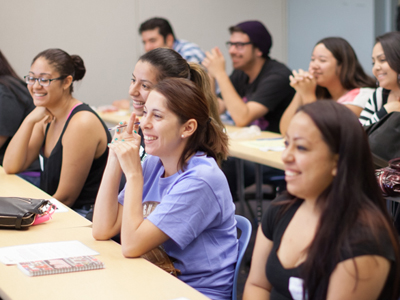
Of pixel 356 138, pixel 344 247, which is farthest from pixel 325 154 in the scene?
pixel 344 247

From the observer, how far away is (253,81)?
426 centimetres

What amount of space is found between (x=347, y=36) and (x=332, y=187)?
189 inches

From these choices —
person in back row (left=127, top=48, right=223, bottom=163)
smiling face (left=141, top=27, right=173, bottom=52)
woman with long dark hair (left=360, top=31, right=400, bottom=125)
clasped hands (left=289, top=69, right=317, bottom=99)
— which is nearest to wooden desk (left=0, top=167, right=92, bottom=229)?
person in back row (left=127, top=48, right=223, bottom=163)

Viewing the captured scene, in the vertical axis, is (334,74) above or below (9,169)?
above

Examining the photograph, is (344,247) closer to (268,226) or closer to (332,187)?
(332,187)

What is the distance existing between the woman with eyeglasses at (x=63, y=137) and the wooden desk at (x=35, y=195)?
12cm

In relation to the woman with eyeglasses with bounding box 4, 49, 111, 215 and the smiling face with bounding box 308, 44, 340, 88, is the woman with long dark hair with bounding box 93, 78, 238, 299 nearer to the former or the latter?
the woman with eyeglasses with bounding box 4, 49, 111, 215

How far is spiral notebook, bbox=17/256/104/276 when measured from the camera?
1.44 metres

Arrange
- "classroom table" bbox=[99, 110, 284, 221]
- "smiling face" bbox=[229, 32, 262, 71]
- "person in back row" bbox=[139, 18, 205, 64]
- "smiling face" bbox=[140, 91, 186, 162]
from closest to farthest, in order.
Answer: "smiling face" bbox=[140, 91, 186, 162] < "classroom table" bbox=[99, 110, 284, 221] < "smiling face" bbox=[229, 32, 262, 71] < "person in back row" bbox=[139, 18, 205, 64]

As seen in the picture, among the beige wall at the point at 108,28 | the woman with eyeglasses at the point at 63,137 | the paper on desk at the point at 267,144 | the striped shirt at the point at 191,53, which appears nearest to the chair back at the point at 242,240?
the woman with eyeglasses at the point at 63,137

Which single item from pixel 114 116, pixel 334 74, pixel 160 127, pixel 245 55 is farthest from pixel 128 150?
pixel 114 116

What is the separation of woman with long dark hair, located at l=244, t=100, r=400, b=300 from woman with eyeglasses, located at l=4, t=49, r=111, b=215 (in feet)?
4.96

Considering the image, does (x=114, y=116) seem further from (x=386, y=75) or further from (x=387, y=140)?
(x=387, y=140)

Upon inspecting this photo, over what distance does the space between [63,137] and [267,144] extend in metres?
1.32
